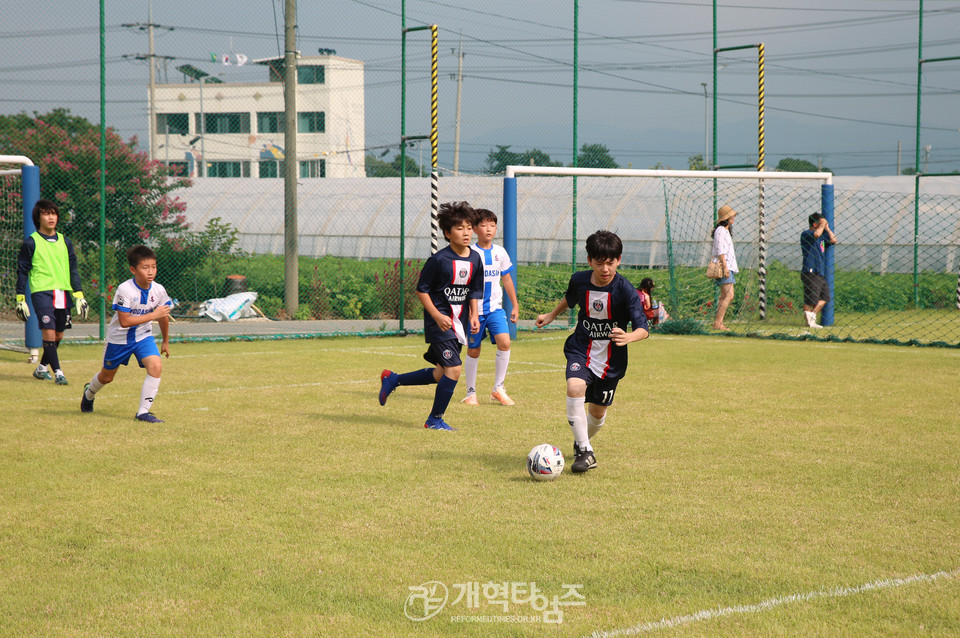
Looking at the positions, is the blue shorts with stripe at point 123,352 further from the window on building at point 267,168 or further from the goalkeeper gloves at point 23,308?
the window on building at point 267,168

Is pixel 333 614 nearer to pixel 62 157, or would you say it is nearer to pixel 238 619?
pixel 238 619

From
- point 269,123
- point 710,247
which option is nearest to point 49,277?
point 710,247

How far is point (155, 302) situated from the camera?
810cm

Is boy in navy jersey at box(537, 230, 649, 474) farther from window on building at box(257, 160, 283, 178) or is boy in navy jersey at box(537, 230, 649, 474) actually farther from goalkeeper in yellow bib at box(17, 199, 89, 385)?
window on building at box(257, 160, 283, 178)

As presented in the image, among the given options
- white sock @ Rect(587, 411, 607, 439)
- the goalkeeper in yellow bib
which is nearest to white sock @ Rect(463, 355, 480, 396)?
white sock @ Rect(587, 411, 607, 439)

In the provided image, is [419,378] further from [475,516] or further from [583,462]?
[475,516]

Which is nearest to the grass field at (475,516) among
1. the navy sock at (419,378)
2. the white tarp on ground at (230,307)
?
the navy sock at (419,378)

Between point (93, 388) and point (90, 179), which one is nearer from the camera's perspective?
point (93, 388)

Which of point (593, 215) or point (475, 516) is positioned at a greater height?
point (593, 215)

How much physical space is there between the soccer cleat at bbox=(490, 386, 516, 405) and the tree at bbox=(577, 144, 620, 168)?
9.74m

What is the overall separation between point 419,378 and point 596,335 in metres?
2.57

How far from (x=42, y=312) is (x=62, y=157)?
854cm

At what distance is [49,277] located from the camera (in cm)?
1052

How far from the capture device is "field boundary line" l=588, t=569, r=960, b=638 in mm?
3568
